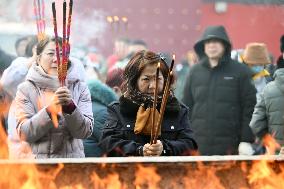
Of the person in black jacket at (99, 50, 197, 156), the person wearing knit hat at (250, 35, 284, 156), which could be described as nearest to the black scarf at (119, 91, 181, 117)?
the person in black jacket at (99, 50, 197, 156)

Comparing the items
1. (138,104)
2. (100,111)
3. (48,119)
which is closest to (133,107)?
(138,104)

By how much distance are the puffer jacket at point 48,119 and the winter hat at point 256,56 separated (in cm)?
370

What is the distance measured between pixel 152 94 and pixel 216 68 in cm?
284

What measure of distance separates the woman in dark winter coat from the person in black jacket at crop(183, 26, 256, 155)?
61.1 inches

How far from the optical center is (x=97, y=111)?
20.5 ft

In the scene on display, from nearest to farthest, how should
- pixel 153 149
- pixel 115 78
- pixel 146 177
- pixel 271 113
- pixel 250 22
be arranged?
1. pixel 146 177
2. pixel 153 149
3. pixel 115 78
4. pixel 271 113
5. pixel 250 22

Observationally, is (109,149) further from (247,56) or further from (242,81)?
(247,56)

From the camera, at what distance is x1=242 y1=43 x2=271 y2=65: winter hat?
891 cm

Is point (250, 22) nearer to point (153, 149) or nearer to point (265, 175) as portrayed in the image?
point (153, 149)

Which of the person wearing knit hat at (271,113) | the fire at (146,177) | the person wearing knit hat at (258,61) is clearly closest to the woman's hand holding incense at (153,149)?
the fire at (146,177)

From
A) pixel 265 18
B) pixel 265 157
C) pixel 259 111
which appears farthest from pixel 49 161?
pixel 265 18

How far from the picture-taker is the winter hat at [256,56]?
891 centimetres

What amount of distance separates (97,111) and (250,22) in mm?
11303

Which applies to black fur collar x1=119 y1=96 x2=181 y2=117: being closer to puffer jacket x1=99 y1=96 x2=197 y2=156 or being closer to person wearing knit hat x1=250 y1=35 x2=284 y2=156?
puffer jacket x1=99 y1=96 x2=197 y2=156
